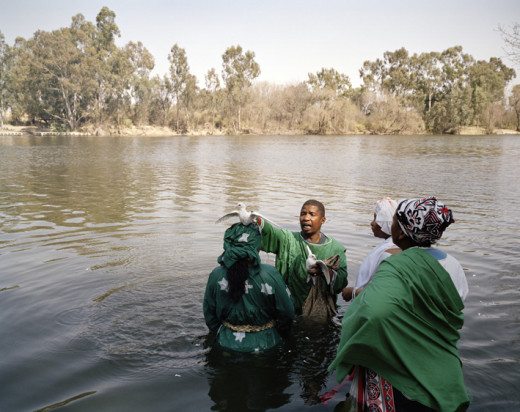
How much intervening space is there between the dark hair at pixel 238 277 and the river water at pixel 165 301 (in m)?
0.76

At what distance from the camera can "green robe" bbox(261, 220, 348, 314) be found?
4.39 metres

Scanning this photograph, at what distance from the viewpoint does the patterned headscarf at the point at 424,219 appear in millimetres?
2307

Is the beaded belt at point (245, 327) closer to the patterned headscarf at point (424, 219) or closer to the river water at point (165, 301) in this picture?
the river water at point (165, 301)

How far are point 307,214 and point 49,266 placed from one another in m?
4.70

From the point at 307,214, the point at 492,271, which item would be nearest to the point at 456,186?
the point at 492,271

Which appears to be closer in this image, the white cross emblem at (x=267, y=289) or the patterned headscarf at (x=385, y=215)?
the white cross emblem at (x=267, y=289)

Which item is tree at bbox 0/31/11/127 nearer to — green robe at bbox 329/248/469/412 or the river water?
the river water

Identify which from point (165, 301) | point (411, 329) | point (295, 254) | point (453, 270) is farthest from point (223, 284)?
point (165, 301)

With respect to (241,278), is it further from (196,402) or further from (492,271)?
(492,271)

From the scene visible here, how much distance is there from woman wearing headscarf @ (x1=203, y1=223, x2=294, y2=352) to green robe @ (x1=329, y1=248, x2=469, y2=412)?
1.30 m

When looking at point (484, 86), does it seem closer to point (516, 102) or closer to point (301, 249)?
point (516, 102)

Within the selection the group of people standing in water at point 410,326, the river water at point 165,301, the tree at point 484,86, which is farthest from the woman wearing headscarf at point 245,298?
the tree at point 484,86

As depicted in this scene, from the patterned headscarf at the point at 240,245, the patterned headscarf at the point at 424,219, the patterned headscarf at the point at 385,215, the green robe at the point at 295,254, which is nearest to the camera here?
the patterned headscarf at the point at 424,219

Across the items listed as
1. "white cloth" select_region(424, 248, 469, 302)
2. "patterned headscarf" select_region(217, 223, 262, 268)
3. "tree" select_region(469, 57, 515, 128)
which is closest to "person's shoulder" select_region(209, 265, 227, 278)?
"patterned headscarf" select_region(217, 223, 262, 268)
